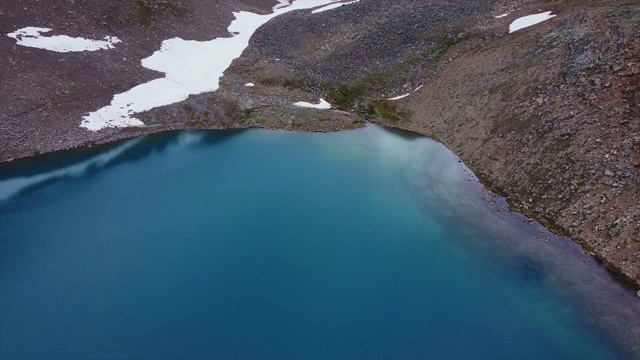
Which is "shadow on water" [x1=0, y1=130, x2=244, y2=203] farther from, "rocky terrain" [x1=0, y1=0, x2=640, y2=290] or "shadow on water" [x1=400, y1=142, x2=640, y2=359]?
"shadow on water" [x1=400, y1=142, x2=640, y2=359]

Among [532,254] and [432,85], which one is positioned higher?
[432,85]

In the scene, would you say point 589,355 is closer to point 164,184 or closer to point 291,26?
point 164,184

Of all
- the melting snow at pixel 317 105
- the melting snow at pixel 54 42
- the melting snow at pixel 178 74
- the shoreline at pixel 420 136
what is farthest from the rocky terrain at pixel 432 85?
the melting snow at pixel 178 74

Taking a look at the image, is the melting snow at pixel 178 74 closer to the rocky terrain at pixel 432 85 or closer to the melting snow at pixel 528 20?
the rocky terrain at pixel 432 85

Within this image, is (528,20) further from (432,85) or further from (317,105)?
(317,105)

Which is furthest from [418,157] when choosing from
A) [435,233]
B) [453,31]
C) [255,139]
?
[453,31]

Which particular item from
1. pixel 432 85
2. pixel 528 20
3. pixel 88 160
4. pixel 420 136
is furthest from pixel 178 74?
pixel 528 20

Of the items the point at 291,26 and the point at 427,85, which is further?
the point at 291,26

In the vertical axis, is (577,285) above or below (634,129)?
below
